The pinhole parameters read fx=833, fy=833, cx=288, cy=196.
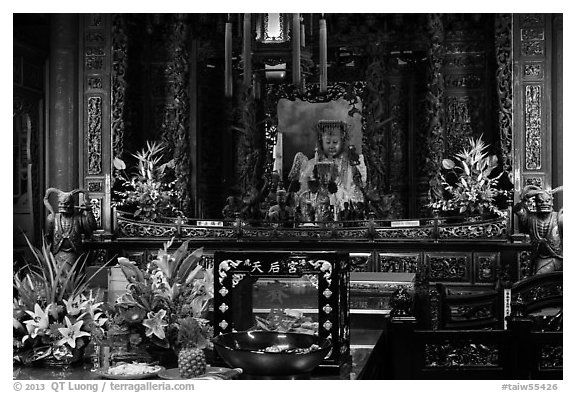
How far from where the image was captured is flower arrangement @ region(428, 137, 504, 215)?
8.69 meters

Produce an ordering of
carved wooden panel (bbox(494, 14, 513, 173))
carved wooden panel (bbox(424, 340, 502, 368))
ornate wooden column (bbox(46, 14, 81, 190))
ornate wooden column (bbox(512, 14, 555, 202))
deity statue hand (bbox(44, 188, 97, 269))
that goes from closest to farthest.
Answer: carved wooden panel (bbox(424, 340, 502, 368))
deity statue hand (bbox(44, 188, 97, 269))
ornate wooden column (bbox(512, 14, 555, 202))
carved wooden panel (bbox(494, 14, 513, 173))
ornate wooden column (bbox(46, 14, 81, 190))

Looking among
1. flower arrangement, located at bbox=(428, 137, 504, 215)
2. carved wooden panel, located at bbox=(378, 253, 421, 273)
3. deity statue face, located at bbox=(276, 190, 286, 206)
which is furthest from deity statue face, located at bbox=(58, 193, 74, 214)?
flower arrangement, located at bbox=(428, 137, 504, 215)

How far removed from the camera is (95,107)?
366 inches

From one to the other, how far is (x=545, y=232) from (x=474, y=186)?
1.31 m

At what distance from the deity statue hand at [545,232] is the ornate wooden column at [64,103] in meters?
4.97

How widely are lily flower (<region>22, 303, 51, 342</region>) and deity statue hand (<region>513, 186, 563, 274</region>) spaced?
218 inches

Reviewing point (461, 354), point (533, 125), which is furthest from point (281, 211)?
point (461, 354)

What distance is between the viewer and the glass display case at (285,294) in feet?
9.27

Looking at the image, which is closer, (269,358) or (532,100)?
(269,358)

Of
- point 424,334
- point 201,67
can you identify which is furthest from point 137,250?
point 424,334

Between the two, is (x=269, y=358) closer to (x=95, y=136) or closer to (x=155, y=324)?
(x=155, y=324)

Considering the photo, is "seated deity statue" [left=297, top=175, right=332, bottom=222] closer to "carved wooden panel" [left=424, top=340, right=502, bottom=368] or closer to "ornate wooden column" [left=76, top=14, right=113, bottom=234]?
"ornate wooden column" [left=76, top=14, right=113, bottom=234]

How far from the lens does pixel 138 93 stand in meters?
10.2

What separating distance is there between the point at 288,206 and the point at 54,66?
3.08m
